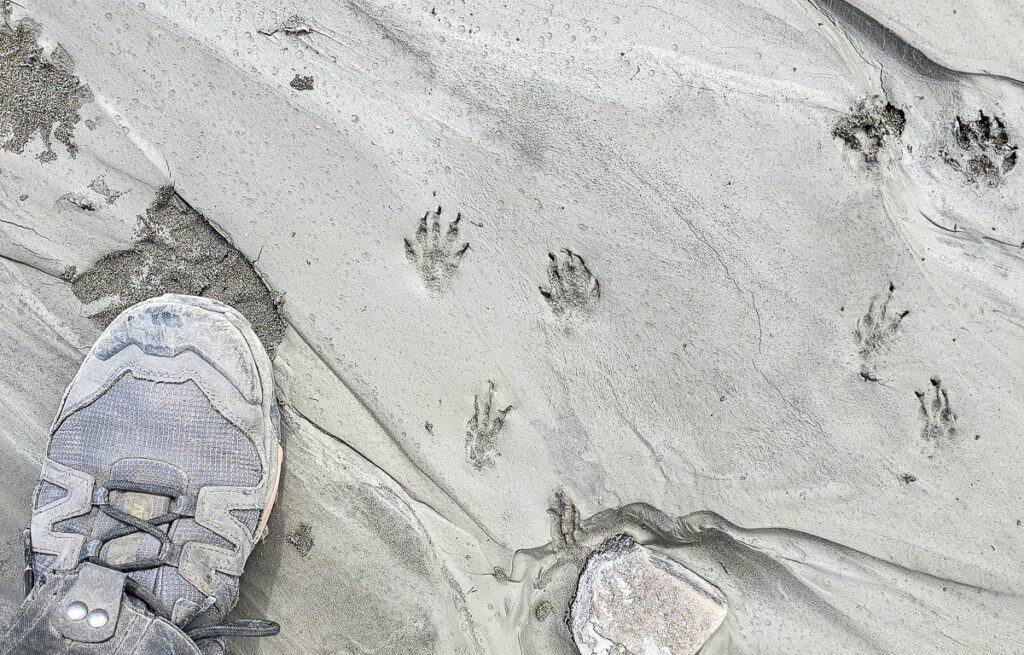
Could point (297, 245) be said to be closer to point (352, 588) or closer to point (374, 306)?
point (374, 306)

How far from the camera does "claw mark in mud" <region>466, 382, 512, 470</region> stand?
227cm

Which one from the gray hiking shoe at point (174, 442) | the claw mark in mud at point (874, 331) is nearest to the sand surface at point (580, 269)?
the claw mark in mud at point (874, 331)

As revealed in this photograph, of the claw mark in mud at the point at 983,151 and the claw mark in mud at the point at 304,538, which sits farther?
the claw mark in mud at the point at 304,538

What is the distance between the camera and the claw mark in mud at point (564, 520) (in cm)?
227

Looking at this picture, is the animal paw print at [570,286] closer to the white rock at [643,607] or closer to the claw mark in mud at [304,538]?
the white rock at [643,607]

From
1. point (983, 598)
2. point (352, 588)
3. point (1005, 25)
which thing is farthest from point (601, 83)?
point (983, 598)

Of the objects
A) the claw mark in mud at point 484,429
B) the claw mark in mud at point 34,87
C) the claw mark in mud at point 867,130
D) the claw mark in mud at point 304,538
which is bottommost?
the claw mark in mud at point 304,538

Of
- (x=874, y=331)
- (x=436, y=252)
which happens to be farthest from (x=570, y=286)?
(x=874, y=331)

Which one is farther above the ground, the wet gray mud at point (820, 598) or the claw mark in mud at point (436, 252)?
the claw mark in mud at point (436, 252)

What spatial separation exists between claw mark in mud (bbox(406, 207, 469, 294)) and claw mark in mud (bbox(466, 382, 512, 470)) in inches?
15.0

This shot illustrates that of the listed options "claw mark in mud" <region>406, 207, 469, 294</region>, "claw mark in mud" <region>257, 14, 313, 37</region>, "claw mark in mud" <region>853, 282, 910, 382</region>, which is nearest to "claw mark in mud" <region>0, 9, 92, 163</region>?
"claw mark in mud" <region>257, 14, 313, 37</region>

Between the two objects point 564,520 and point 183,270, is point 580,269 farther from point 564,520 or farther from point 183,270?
point 183,270

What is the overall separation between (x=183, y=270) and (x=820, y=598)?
2.36 meters

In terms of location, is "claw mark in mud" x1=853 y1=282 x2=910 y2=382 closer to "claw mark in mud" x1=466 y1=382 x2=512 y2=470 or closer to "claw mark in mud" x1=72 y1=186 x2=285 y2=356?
"claw mark in mud" x1=466 y1=382 x2=512 y2=470
